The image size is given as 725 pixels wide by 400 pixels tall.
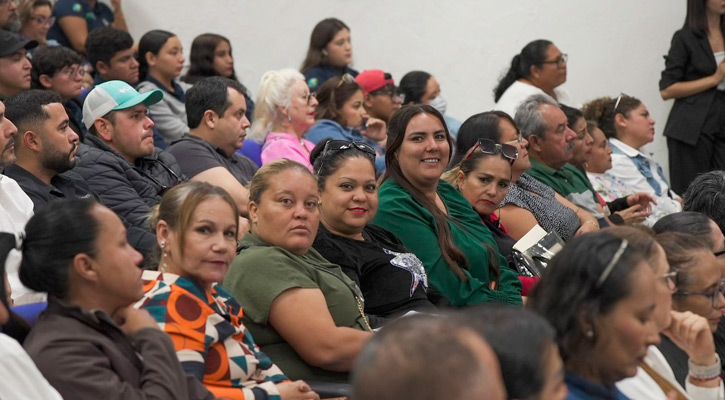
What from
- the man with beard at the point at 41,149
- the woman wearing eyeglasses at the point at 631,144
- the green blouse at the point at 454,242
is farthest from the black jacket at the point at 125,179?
the woman wearing eyeglasses at the point at 631,144

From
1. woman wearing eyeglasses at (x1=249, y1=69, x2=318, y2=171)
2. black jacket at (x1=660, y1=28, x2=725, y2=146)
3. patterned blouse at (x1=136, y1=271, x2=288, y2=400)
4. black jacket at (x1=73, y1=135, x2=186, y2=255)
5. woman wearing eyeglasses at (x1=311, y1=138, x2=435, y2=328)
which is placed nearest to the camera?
patterned blouse at (x1=136, y1=271, x2=288, y2=400)

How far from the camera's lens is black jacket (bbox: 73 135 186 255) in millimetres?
3496

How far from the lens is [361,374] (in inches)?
44.8

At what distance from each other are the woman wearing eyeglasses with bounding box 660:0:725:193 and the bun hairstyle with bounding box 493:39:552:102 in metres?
1.14

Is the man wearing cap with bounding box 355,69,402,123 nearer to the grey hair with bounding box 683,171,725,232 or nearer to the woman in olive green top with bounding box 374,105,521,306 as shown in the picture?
the woman in olive green top with bounding box 374,105,521,306

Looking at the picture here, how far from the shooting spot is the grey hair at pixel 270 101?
477cm

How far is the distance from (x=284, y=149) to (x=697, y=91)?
3.01 m

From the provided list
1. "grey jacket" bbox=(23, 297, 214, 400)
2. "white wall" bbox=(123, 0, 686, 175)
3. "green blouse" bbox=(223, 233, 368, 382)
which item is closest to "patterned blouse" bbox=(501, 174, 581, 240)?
"green blouse" bbox=(223, 233, 368, 382)

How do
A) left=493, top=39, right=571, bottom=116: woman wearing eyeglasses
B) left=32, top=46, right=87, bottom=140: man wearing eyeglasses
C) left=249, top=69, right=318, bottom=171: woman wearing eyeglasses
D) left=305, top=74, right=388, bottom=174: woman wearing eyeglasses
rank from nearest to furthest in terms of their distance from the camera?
1. left=32, top=46, right=87, bottom=140: man wearing eyeglasses
2. left=249, top=69, right=318, bottom=171: woman wearing eyeglasses
3. left=305, top=74, right=388, bottom=174: woman wearing eyeglasses
4. left=493, top=39, right=571, bottom=116: woman wearing eyeglasses

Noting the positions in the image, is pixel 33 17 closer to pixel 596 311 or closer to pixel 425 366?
pixel 596 311

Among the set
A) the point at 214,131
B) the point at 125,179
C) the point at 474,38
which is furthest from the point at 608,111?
the point at 125,179

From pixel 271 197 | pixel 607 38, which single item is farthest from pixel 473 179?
pixel 607 38

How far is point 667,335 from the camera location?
258 cm

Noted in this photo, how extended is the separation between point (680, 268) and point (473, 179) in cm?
124
